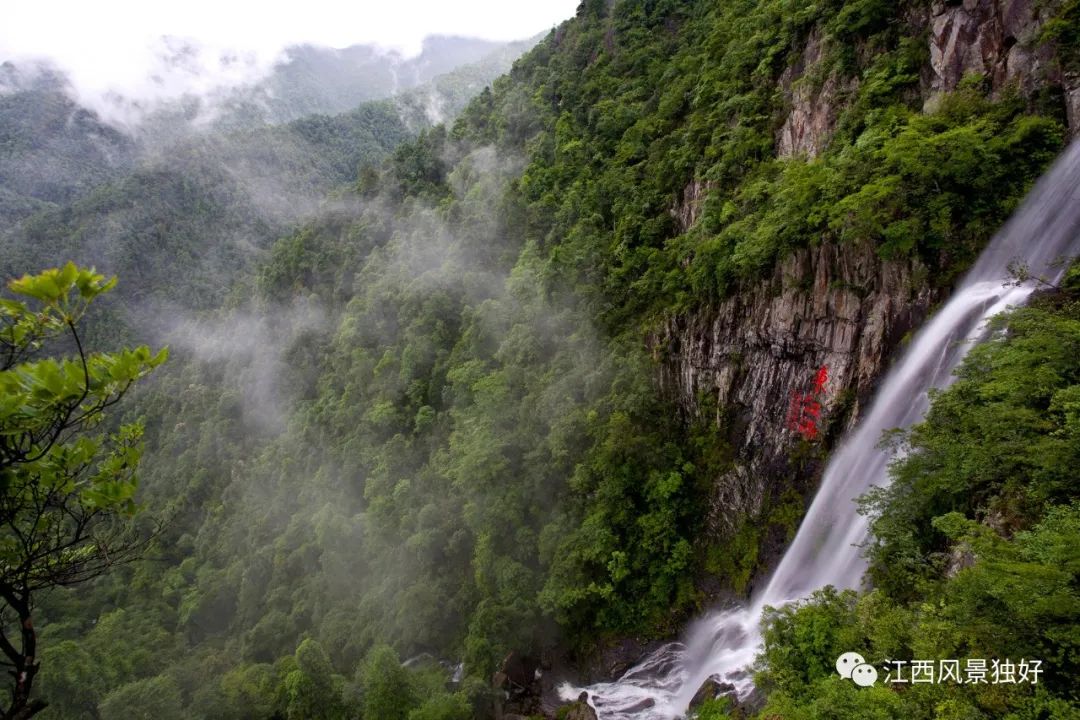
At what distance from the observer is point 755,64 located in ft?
70.4

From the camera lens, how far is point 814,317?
49.4 ft

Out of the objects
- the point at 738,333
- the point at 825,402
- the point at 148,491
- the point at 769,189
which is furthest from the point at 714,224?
the point at 148,491

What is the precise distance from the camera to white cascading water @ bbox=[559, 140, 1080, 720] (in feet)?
36.4

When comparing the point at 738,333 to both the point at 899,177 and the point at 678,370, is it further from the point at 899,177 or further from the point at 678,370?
the point at 899,177

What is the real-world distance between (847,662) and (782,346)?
29.9 feet

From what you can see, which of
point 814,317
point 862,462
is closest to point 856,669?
point 862,462

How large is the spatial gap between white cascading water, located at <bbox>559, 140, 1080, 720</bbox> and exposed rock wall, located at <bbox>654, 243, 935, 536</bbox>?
897mm

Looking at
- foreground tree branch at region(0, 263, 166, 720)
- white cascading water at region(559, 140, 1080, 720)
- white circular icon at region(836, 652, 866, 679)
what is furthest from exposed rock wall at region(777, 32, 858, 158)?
foreground tree branch at region(0, 263, 166, 720)

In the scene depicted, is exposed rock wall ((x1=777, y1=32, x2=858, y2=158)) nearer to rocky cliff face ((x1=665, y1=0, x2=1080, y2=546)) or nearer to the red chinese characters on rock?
rocky cliff face ((x1=665, y1=0, x2=1080, y2=546))

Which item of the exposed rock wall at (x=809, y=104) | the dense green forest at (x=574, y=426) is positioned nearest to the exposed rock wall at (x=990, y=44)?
the dense green forest at (x=574, y=426)

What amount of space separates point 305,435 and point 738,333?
31.4 meters

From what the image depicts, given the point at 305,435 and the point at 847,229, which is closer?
the point at 847,229

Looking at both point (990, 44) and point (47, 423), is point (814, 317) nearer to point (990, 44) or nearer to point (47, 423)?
point (990, 44)

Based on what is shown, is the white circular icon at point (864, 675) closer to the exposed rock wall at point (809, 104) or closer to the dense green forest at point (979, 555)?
the dense green forest at point (979, 555)
